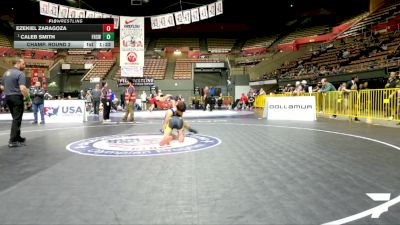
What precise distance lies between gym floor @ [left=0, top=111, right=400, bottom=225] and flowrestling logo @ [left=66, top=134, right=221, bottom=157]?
0.02 m

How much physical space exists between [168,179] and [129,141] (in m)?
3.39

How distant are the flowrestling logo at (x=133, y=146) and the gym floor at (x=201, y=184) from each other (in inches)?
0.8

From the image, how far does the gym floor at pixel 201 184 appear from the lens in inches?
107

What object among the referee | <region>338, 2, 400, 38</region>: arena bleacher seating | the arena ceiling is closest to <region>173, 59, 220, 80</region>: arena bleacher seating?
the arena ceiling

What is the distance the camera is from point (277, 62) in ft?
120

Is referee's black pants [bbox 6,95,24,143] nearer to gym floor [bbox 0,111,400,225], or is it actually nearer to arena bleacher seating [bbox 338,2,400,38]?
gym floor [bbox 0,111,400,225]

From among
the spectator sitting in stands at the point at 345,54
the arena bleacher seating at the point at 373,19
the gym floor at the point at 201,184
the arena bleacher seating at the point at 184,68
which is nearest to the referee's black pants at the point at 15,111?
the gym floor at the point at 201,184

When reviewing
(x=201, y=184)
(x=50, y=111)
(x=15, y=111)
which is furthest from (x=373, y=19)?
(x=201, y=184)

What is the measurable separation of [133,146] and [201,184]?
300 cm

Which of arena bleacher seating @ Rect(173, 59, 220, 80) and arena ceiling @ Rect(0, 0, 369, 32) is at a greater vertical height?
arena ceiling @ Rect(0, 0, 369, 32)

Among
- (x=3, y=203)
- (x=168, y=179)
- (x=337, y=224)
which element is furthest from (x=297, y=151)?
(x=3, y=203)

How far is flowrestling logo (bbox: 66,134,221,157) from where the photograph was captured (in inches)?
225

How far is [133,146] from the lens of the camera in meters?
6.41

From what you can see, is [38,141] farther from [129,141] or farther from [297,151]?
[297,151]
